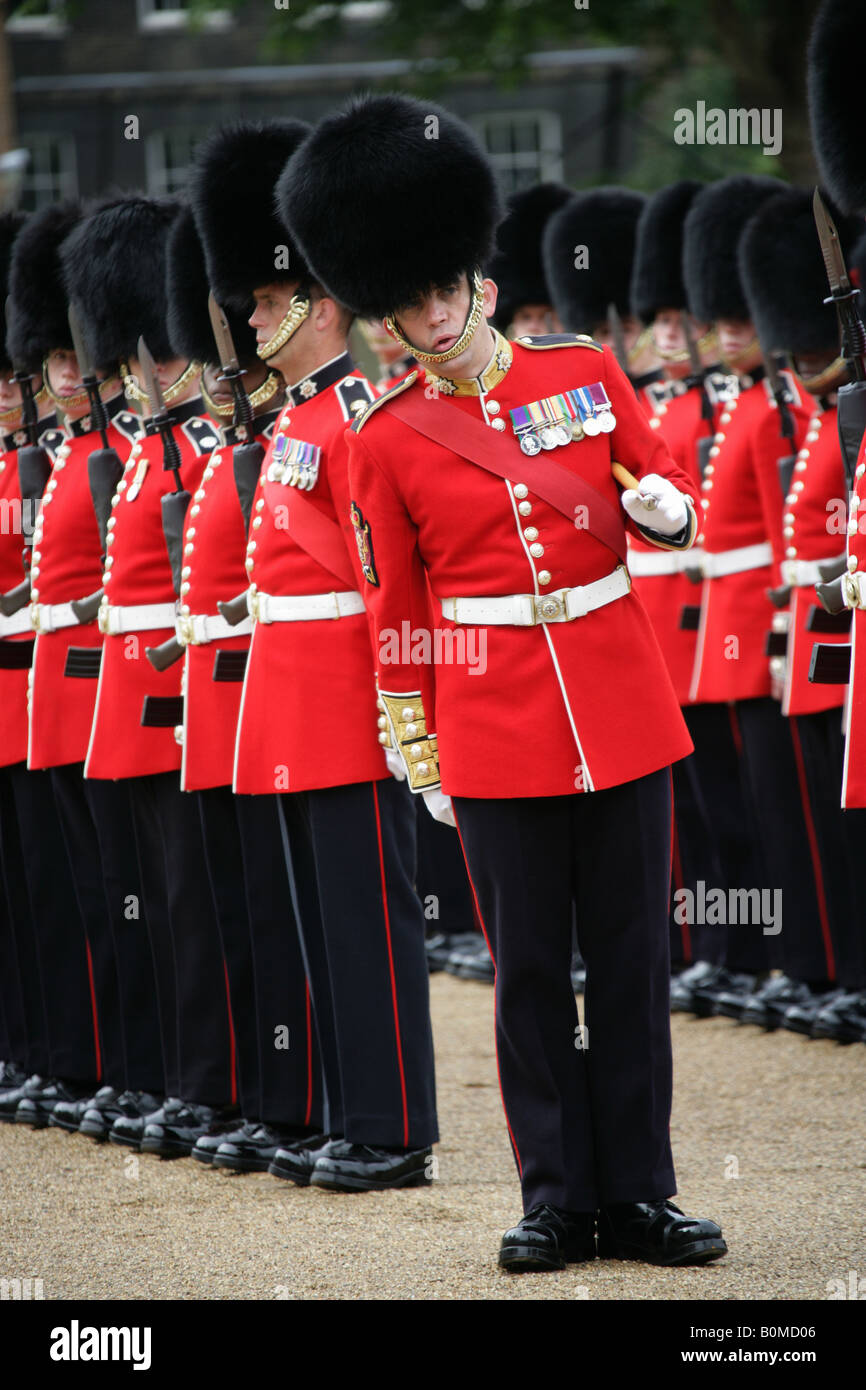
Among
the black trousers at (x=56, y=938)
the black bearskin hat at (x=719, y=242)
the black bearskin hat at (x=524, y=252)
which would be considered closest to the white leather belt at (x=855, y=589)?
the black trousers at (x=56, y=938)

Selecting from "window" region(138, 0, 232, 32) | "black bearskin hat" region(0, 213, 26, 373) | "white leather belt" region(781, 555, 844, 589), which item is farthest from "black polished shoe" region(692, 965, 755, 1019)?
"window" region(138, 0, 232, 32)

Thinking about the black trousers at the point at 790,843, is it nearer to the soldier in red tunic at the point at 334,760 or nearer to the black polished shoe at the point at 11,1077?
the soldier in red tunic at the point at 334,760

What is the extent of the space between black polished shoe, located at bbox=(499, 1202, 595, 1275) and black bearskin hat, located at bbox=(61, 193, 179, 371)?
262cm

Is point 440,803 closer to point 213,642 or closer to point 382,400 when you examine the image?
point 382,400

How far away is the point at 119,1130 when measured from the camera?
5008mm

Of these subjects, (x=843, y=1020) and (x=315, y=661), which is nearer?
(x=315, y=661)

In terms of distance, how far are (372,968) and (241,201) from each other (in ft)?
6.08

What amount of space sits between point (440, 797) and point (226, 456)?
1442 millimetres

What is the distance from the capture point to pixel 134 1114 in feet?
16.8

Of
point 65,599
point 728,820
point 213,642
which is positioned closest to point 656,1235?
point 213,642

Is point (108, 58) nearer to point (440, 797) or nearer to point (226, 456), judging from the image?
point (226, 456)

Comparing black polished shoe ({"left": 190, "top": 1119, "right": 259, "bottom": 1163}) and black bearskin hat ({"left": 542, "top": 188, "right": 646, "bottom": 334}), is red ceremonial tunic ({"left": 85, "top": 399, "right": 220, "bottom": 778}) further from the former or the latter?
black bearskin hat ({"left": 542, "top": 188, "right": 646, "bottom": 334})

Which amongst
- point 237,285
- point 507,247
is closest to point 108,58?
point 507,247

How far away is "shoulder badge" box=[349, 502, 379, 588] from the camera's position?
144 inches
